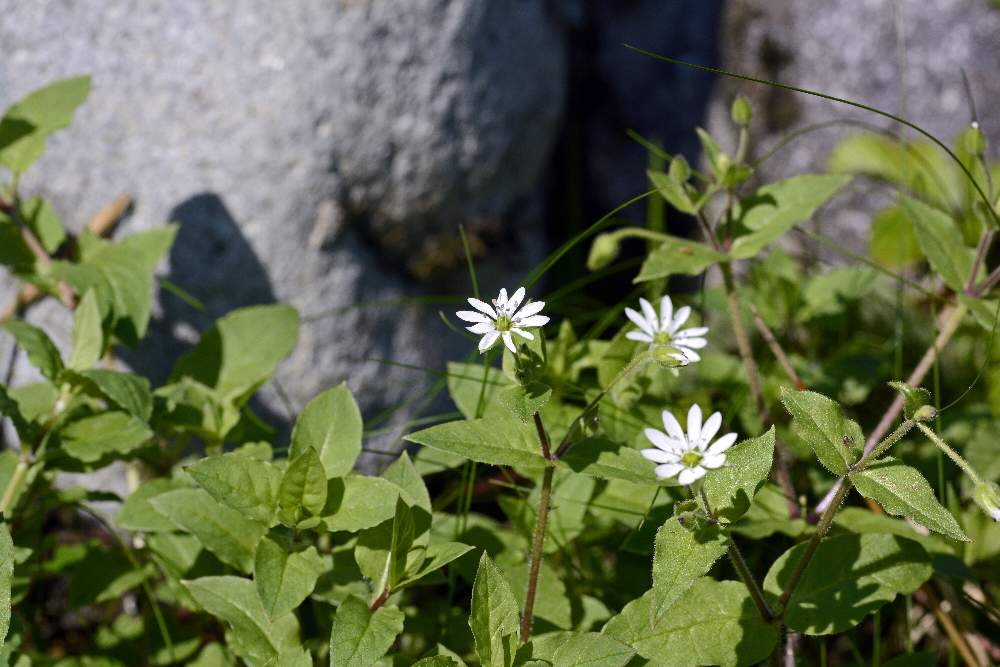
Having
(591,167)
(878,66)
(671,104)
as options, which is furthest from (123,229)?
(878,66)

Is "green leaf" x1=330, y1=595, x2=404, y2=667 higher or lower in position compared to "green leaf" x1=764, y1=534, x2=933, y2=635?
lower

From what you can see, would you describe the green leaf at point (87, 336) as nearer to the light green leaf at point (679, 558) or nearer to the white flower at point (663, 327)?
the white flower at point (663, 327)

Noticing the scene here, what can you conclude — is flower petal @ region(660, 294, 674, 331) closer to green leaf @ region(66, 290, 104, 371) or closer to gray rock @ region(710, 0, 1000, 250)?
green leaf @ region(66, 290, 104, 371)

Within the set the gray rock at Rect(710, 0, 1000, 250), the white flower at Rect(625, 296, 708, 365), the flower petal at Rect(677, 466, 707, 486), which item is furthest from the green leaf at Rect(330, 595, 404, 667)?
the gray rock at Rect(710, 0, 1000, 250)

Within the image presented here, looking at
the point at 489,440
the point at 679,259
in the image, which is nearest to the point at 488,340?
the point at 489,440

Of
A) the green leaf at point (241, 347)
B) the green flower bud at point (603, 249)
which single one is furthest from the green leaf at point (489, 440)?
the green leaf at point (241, 347)

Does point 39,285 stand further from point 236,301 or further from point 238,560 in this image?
point 238,560
